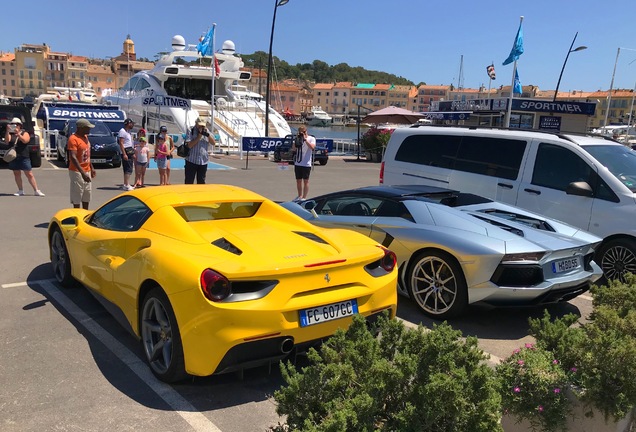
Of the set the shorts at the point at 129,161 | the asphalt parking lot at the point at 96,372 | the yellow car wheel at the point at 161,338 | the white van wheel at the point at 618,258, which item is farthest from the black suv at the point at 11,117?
the white van wheel at the point at 618,258

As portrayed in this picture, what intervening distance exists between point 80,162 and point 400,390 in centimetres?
773

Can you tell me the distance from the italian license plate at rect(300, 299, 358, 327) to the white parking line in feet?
2.89

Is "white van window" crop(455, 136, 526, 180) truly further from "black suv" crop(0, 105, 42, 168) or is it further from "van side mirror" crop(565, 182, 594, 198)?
"black suv" crop(0, 105, 42, 168)

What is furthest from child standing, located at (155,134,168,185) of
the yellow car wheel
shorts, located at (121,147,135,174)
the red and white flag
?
the red and white flag

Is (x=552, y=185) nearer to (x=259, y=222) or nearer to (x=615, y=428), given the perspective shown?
(x=259, y=222)

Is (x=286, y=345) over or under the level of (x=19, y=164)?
under

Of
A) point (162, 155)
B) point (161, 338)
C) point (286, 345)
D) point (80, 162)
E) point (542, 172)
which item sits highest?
point (542, 172)

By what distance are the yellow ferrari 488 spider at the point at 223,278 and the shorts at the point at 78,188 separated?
165 inches

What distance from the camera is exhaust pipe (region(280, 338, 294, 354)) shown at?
342 centimetres

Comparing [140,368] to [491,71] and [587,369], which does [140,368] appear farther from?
[491,71]

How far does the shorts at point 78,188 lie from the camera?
28.2 feet

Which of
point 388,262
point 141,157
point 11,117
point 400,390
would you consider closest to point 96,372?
point 388,262

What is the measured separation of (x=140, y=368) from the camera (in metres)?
3.93

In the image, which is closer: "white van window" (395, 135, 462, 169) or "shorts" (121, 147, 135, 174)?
"white van window" (395, 135, 462, 169)
